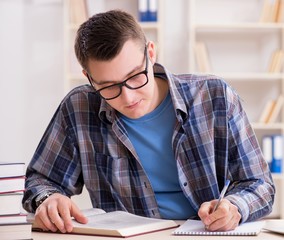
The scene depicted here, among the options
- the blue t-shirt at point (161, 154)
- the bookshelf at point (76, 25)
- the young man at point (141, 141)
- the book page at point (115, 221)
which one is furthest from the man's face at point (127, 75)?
the bookshelf at point (76, 25)

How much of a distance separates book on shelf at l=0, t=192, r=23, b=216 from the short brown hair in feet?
1.49

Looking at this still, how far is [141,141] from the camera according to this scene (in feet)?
6.55

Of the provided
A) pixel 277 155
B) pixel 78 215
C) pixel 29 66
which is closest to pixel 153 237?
pixel 78 215

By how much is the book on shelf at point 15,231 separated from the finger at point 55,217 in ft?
0.53

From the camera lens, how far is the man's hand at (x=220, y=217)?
1.62 m

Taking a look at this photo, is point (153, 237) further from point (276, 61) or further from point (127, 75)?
point (276, 61)

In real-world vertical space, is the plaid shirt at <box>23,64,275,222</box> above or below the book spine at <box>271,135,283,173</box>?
above

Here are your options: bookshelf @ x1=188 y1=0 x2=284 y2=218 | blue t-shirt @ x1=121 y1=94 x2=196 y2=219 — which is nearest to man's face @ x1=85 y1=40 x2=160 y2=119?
blue t-shirt @ x1=121 y1=94 x2=196 y2=219

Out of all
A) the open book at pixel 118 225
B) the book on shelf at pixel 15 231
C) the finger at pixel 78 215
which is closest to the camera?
the book on shelf at pixel 15 231

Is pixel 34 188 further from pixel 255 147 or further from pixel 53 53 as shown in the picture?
pixel 53 53

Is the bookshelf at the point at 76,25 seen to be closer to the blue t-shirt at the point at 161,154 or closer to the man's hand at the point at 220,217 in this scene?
the blue t-shirt at the point at 161,154

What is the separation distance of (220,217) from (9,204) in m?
0.50

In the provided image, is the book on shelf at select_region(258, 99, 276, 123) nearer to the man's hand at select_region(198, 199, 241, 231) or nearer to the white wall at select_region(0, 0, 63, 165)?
the white wall at select_region(0, 0, 63, 165)

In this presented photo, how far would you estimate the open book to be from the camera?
1.60 meters
